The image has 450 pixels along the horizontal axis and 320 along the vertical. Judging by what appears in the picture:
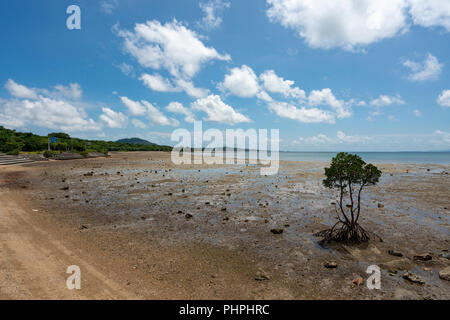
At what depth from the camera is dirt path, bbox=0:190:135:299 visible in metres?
6.69

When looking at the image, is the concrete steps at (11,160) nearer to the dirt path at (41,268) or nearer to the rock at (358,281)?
the dirt path at (41,268)

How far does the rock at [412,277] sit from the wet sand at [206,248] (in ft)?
0.63

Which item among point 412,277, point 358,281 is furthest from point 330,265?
point 412,277

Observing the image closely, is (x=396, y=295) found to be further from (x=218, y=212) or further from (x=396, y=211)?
(x=396, y=211)

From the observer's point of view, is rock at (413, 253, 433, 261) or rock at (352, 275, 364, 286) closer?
rock at (352, 275, 364, 286)

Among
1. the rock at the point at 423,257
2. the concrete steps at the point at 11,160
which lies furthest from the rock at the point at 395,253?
the concrete steps at the point at 11,160

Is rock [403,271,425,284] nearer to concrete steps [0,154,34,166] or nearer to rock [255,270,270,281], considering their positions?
rock [255,270,270,281]

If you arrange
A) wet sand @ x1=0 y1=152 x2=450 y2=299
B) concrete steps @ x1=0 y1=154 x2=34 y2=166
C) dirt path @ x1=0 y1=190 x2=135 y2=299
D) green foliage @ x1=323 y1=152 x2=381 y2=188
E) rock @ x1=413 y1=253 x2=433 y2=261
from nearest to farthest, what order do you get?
dirt path @ x1=0 y1=190 x2=135 y2=299 → wet sand @ x1=0 y1=152 x2=450 y2=299 → rock @ x1=413 y1=253 x2=433 y2=261 → green foliage @ x1=323 y1=152 x2=381 y2=188 → concrete steps @ x1=0 y1=154 x2=34 y2=166

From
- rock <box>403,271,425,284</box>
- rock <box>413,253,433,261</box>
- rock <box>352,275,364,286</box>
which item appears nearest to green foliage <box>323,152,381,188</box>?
rock <box>413,253,433,261</box>

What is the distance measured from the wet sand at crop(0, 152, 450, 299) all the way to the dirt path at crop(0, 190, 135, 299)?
3 cm

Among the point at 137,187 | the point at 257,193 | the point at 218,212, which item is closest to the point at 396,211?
the point at 257,193

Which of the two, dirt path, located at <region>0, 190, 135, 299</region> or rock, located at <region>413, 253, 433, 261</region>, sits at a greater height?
dirt path, located at <region>0, 190, 135, 299</region>

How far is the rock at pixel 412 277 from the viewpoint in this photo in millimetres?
7800
